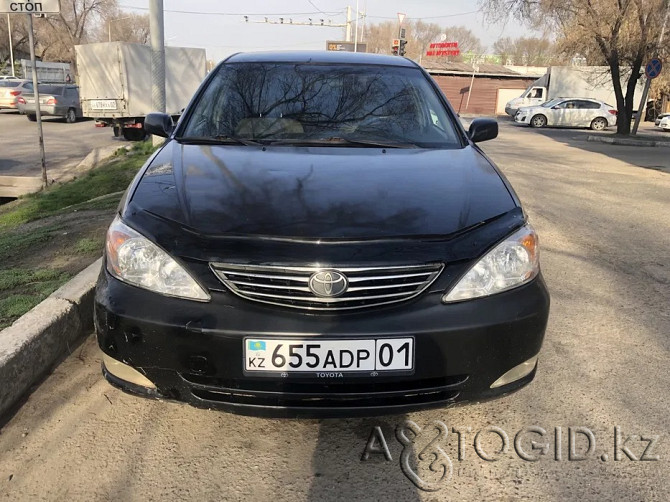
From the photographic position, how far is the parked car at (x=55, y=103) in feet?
74.9

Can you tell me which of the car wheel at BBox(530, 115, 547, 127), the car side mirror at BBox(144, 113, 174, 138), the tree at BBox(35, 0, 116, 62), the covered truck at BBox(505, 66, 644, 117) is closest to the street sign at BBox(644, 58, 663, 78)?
the car wheel at BBox(530, 115, 547, 127)

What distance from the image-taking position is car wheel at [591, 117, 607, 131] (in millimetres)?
27672

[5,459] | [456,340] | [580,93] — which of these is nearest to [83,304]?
[5,459]

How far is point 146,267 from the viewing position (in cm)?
217

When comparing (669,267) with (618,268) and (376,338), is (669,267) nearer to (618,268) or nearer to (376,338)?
(618,268)

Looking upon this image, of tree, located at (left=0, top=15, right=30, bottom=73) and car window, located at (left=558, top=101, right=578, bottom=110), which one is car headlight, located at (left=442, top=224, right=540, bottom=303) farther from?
tree, located at (left=0, top=15, right=30, bottom=73)

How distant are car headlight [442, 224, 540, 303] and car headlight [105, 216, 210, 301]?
93 centimetres

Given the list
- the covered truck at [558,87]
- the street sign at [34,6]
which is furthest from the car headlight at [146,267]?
the covered truck at [558,87]

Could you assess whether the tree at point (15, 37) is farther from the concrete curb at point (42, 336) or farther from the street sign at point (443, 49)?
the concrete curb at point (42, 336)

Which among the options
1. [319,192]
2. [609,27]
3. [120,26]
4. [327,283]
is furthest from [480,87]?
[120,26]

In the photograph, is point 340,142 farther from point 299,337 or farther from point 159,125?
point 299,337

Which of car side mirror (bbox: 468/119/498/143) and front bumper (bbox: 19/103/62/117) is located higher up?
car side mirror (bbox: 468/119/498/143)

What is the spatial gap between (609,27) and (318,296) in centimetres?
1862

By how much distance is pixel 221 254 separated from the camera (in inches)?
82.3
